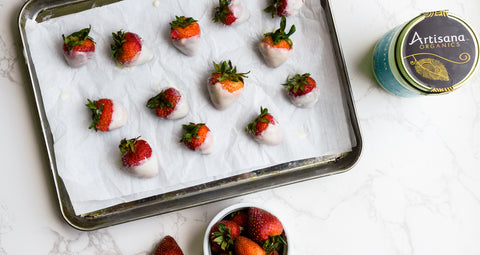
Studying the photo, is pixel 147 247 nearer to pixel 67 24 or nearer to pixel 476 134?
pixel 67 24

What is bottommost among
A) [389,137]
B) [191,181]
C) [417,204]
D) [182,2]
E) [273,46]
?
[417,204]

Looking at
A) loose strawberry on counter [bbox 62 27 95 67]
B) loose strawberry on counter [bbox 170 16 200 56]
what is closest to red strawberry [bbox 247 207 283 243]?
loose strawberry on counter [bbox 170 16 200 56]

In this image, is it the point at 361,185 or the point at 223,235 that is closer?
the point at 223,235

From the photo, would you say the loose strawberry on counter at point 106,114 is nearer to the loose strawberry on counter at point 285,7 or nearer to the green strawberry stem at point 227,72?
the green strawberry stem at point 227,72

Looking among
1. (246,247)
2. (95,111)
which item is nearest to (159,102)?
(95,111)

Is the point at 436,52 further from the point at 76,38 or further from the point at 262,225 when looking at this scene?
A: the point at 76,38

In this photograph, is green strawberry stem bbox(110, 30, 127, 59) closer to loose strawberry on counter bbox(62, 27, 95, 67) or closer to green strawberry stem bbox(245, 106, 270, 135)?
loose strawberry on counter bbox(62, 27, 95, 67)

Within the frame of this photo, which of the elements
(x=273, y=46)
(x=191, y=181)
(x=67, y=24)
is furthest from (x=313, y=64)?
(x=67, y=24)

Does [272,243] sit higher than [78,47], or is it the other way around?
[78,47]
